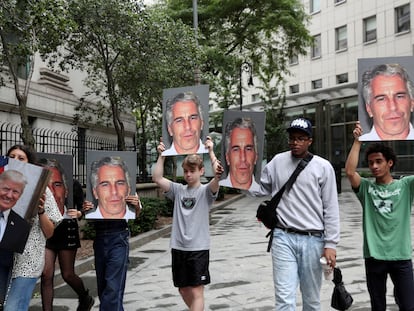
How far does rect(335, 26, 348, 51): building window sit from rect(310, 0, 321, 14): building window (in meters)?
2.93

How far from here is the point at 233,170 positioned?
4773 millimetres

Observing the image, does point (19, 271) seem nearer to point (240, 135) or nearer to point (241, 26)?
point (240, 135)

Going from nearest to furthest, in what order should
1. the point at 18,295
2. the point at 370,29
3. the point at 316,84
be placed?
the point at 18,295 < the point at 370,29 < the point at 316,84

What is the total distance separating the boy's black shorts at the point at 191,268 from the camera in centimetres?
463

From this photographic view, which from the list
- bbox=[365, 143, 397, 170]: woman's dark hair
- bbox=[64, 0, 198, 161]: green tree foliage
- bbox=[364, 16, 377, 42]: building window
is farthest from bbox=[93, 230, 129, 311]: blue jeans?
bbox=[364, 16, 377, 42]: building window

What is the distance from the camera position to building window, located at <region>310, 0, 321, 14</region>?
135ft

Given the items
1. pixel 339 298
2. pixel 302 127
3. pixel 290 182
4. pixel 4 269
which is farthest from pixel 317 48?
pixel 4 269

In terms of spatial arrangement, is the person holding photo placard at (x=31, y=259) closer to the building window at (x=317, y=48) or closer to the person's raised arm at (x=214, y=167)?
the person's raised arm at (x=214, y=167)

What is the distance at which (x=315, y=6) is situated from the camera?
4166cm

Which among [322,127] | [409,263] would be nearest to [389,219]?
[409,263]

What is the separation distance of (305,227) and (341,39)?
37.9 m

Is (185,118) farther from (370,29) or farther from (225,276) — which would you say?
(370,29)

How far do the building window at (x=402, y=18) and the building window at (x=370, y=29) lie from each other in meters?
2.08

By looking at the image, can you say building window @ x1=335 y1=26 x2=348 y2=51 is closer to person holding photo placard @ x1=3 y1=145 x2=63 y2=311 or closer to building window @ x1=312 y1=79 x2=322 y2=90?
building window @ x1=312 y1=79 x2=322 y2=90
